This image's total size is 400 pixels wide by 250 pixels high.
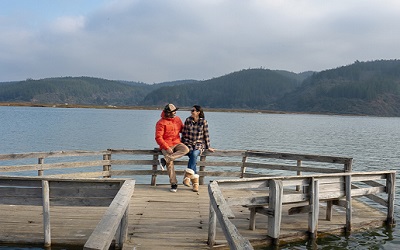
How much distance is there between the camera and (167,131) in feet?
32.9

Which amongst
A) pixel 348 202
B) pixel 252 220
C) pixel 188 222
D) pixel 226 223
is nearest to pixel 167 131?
pixel 188 222

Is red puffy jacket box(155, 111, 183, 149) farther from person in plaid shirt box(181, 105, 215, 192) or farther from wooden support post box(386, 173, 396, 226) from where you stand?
wooden support post box(386, 173, 396, 226)

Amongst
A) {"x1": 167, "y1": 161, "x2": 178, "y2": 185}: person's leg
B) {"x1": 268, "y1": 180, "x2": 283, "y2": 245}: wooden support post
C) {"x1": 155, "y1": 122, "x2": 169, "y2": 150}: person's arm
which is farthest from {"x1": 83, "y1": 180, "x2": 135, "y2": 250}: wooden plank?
{"x1": 167, "y1": 161, "x2": 178, "y2": 185}: person's leg

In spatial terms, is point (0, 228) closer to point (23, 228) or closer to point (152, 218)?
point (23, 228)

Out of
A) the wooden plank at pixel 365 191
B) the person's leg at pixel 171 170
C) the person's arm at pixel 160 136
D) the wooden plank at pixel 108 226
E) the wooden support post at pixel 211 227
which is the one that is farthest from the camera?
the person's leg at pixel 171 170

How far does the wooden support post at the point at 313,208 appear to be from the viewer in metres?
7.97

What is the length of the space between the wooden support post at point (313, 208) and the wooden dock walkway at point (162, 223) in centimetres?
17

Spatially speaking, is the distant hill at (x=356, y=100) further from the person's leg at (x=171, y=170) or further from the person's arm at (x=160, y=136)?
the person's arm at (x=160, y=136)

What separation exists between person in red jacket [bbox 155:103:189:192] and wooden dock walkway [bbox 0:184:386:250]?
85 centimetres

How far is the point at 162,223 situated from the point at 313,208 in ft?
9.65

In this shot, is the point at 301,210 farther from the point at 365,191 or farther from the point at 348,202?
the point at 365,191

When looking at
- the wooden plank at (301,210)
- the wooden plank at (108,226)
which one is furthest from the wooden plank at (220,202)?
the wooden plank at (301,210)

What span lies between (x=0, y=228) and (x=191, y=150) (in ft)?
15.1

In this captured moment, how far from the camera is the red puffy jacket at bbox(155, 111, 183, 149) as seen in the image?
988 centimetres
